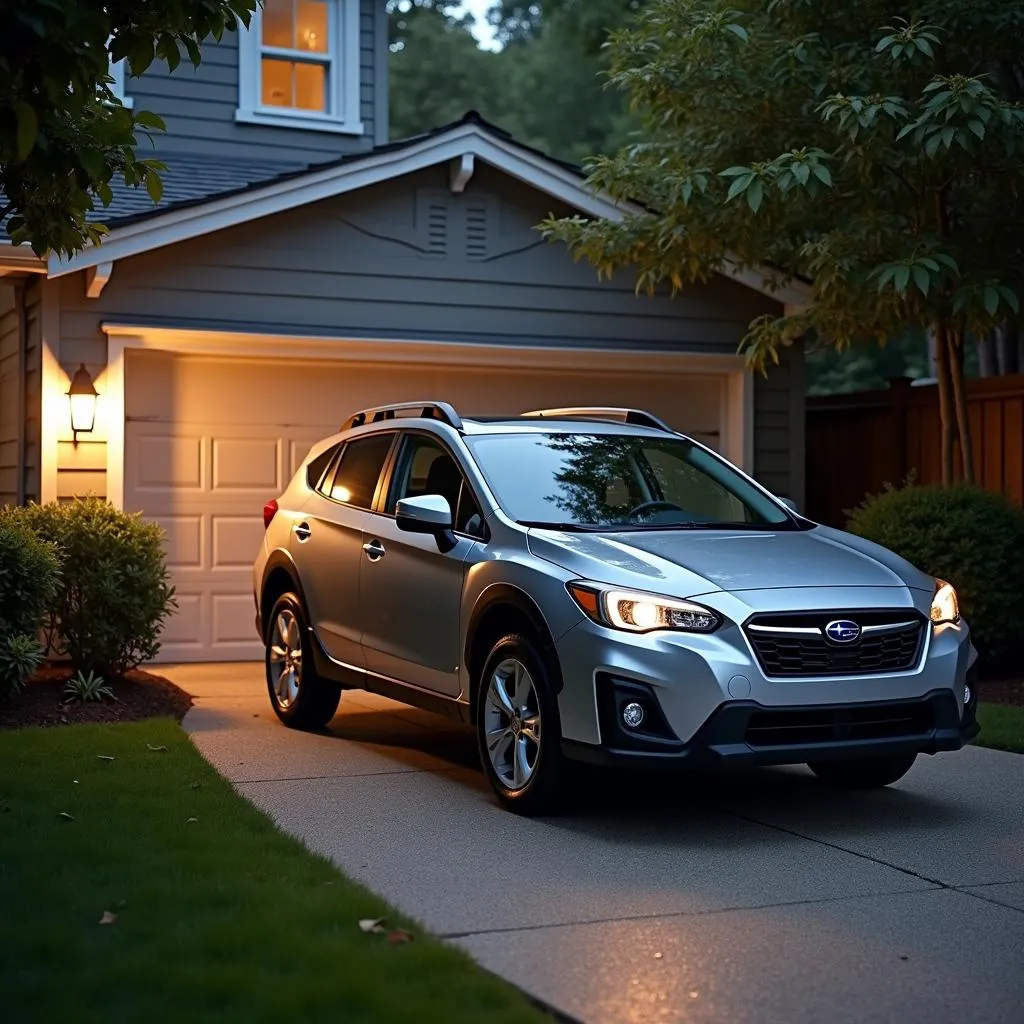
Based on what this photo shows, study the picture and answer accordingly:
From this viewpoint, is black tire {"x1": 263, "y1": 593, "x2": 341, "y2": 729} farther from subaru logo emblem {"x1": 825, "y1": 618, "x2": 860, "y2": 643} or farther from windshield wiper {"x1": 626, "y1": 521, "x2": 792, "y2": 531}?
subaru logo emblem {"x1": 825, "y1": 618, "x2": 860, "y2": 643}

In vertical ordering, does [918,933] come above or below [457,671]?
below

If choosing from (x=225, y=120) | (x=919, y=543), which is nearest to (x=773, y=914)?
(x=919, y=543)

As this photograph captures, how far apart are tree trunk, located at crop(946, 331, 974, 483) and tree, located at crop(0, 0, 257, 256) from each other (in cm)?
717

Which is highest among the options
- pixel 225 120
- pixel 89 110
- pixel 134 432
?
pixel 225 120

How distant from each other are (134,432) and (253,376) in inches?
42.0

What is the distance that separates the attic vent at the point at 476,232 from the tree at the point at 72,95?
6.00 meters

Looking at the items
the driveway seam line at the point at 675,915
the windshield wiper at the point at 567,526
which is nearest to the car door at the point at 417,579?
the windshield wiper at the point at 567,526

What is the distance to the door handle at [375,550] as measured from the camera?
320 inches

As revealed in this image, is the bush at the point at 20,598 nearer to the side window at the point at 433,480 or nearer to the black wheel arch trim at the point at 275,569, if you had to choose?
the black wheel arch trim at the point at 275,569

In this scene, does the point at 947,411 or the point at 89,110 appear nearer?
the point at 89,110

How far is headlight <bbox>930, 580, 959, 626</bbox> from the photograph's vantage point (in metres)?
6.84

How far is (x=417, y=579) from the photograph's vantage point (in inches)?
305

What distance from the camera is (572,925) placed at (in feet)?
16.8

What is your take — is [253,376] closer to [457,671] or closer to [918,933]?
[457,671]
